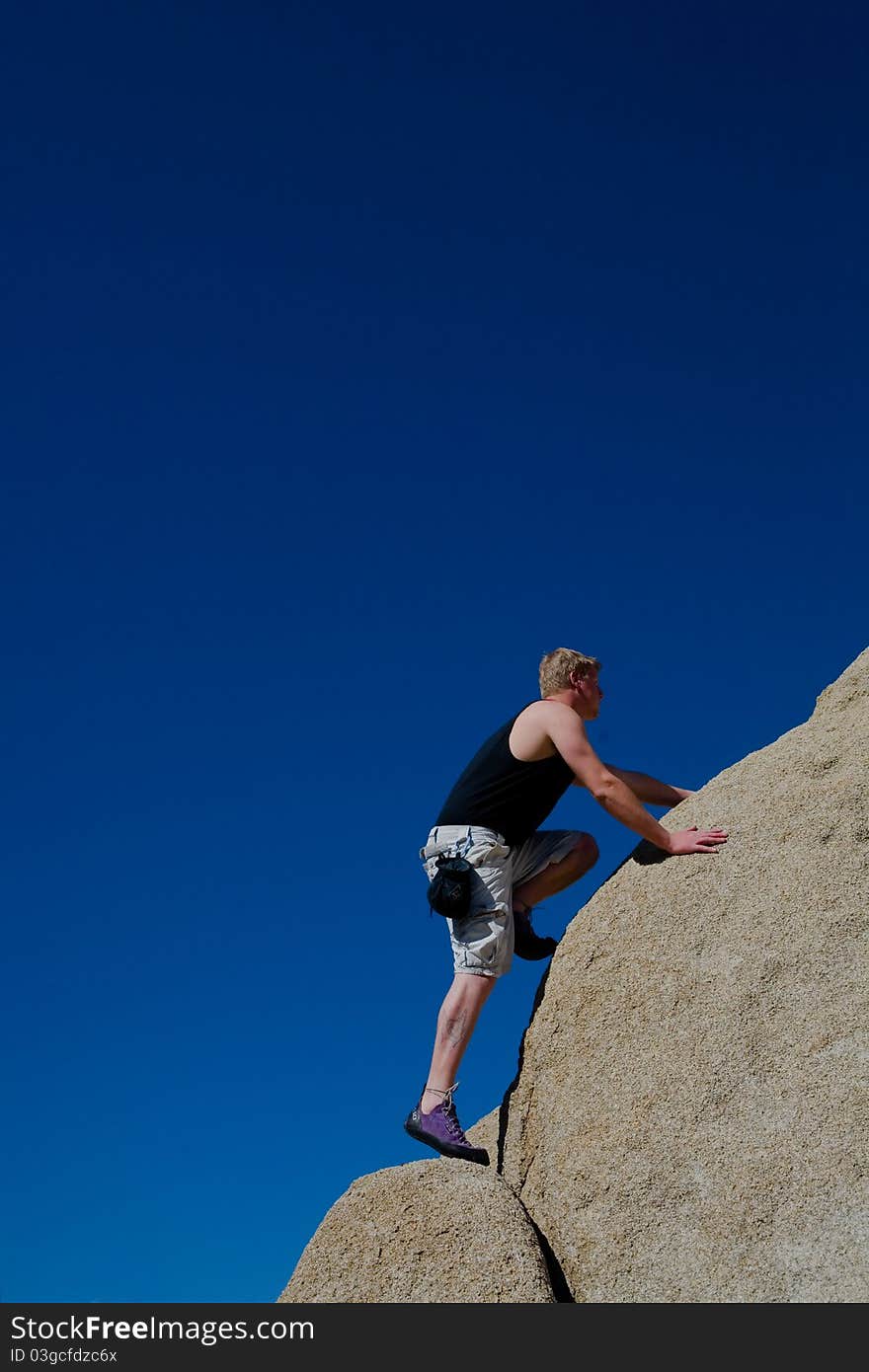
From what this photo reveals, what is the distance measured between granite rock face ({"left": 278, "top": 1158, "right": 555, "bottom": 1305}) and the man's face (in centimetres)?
→ 299

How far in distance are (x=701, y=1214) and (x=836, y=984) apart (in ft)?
4.62

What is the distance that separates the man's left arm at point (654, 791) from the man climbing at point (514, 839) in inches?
0.6

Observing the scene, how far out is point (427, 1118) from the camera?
7805 mm

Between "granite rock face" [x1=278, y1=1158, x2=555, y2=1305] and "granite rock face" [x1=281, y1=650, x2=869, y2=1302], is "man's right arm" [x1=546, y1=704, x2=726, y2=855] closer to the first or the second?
"granite rock face" [x1=281, y1=650, x2=869, y2=1302]

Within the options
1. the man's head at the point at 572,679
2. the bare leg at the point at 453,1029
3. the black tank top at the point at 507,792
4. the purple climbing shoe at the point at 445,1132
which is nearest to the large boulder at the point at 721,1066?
the purple climbing shoe at the point at 445,1132

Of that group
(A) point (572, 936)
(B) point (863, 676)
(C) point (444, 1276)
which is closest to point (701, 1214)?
(C) point (444, 1276)

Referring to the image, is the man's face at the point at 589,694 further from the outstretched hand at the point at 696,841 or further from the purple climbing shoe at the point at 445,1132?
the purple climbing shoe at the point at 445,1132

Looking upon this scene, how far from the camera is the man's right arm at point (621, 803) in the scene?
25.3ft

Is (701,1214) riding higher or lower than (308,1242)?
lower

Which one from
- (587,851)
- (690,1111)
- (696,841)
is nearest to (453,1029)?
(587,851)

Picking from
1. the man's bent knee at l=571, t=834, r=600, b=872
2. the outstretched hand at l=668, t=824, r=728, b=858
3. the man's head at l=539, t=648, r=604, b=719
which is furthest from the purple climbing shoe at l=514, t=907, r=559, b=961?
the man's head at l=539, t=648, r=604, b=719
